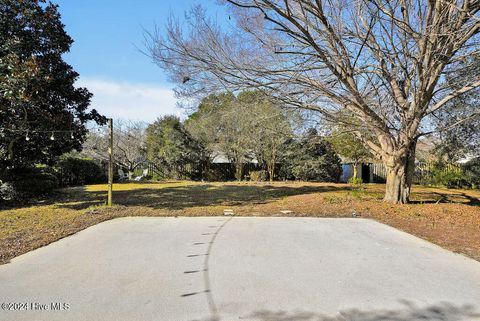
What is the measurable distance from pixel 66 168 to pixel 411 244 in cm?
1419

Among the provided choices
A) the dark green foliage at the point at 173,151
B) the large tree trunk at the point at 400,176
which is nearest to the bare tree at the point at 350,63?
the large tree trunk at the point at 400,176

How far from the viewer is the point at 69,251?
4.80 meters

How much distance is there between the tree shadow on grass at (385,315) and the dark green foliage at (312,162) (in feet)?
45.4

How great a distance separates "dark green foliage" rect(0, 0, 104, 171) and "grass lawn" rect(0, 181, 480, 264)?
1.75 meters

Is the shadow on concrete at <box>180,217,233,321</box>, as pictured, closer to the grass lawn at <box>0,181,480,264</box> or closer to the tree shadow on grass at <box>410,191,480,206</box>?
the grass lawn at <box>0,181,480,264</box>

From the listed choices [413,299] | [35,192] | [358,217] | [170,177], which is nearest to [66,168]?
[35,192]

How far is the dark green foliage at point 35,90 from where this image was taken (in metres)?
8.16

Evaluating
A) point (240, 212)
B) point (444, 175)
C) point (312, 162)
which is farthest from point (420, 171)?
point (240, 212)

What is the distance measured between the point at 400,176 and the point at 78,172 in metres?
13.8

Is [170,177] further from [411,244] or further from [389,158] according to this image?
[411,244]

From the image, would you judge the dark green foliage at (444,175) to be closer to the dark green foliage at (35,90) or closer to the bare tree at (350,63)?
the bare tree at (350,63)

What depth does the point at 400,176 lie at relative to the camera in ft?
29.9

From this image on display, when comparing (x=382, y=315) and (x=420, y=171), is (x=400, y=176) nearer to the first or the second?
(x=382, y=315)

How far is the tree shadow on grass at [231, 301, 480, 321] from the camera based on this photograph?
2781mm
